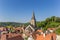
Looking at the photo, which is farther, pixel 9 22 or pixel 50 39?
pixel 50 39

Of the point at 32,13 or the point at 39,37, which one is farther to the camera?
the point at 39,37

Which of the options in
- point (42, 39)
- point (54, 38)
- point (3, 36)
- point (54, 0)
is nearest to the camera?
point (54, 0)

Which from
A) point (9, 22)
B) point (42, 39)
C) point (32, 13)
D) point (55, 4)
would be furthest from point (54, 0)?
point (42, 39)

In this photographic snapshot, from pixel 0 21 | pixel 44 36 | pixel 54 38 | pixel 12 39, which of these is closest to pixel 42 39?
pixel 44 36

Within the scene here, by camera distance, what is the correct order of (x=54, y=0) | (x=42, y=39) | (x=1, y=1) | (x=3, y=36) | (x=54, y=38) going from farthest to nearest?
(x=42, y=39) → (x=54, y=38) → (x=3, y=36) → (x=54, y=0) → (x=1, y=1)

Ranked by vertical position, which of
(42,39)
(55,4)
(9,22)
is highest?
(55,4)

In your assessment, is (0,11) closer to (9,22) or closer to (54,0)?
(9,22)

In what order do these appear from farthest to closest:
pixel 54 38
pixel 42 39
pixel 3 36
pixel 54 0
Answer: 1. pixel 42 39
2. pixel 54 38
3. pixel 3 36
4. pixel 54 0

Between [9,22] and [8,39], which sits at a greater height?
[9,22]

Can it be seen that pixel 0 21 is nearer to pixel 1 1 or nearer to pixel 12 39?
pixel 1 1
